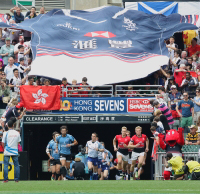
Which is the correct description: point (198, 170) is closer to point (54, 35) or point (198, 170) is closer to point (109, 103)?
point (109, 103)

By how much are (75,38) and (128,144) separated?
26.6 ft

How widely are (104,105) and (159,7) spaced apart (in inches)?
366

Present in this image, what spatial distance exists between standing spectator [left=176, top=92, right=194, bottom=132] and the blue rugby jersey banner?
9902 mm

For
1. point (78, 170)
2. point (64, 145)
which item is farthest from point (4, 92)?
point (78, 170)

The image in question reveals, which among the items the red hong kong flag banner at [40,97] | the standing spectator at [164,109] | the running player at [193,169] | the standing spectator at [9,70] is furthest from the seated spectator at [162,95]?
the standing spectator at [9,70]

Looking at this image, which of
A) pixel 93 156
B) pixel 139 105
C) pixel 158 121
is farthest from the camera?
pixel 139 105

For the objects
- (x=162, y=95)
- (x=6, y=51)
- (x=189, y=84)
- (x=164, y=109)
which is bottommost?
(x=164, y=109)

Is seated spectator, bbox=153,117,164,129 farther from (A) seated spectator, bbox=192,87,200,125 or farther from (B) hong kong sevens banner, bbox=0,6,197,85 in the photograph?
(B) hong kong sevens banner, bbox=0,6,197,85

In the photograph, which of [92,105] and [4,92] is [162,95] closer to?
[92,105]

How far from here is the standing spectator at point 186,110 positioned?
25.1 meters

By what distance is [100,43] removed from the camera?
2948cm

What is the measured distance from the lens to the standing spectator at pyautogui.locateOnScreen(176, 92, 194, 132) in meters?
25.1

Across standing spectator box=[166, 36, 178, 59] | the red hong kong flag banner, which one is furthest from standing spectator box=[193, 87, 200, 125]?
the red hong kong flag banner

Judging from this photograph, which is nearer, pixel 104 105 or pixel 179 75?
pixel 104 105
